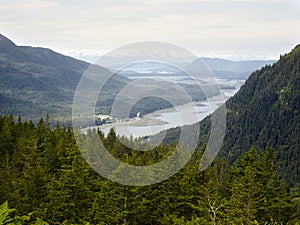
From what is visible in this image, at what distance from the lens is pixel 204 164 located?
3353cm

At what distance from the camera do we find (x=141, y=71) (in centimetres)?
2595

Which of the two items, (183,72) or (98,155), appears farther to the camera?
(98,155)

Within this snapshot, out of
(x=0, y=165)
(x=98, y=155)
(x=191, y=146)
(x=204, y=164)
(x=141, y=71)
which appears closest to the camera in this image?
(x=141, y=71)

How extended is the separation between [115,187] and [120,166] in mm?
1317

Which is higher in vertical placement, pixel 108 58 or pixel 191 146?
pixel 108 58

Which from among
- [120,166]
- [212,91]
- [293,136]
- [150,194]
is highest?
[212,91]

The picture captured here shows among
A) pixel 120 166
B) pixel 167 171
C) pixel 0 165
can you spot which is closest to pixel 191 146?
pixel 167 171

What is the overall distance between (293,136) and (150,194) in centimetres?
17653

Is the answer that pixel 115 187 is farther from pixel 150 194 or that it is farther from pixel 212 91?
pixel 212 91

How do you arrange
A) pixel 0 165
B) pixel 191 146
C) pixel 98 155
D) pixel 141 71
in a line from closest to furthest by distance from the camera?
pixel 141 71 → pixel 191 146 → pixel 98 155 → pixel 0 165

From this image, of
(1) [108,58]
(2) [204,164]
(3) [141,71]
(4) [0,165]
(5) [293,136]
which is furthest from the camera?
(5) [293,136]

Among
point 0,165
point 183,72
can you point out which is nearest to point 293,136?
point 0,165

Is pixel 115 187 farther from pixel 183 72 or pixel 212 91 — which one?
pixel 212 91

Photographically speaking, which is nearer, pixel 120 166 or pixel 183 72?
pixel 183 72
